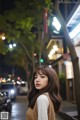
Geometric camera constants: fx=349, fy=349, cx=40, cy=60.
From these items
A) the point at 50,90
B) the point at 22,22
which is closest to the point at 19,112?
the point at 22,22

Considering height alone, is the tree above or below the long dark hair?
above

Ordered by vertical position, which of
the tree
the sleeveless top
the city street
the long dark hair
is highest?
the tree

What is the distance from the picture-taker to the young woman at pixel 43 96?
353 centimetres

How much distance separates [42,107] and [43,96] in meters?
0.13

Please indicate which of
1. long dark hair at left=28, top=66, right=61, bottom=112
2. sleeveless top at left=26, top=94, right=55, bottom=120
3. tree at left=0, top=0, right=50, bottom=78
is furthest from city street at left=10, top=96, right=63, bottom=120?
sleeveless top at left=26, top=94, right=55, bottom=120

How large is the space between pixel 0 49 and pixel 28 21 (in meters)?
6.82

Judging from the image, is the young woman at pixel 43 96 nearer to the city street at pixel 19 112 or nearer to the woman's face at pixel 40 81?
the woman's face at pixel 40 81

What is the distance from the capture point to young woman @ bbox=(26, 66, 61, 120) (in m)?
3.53

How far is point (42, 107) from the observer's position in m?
3.51

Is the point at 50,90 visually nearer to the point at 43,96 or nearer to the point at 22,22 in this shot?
the point at 43,96

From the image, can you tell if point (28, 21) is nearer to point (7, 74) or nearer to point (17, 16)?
point (17, 16)

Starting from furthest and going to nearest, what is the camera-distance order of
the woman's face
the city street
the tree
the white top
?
the tree → the city street → the woman's face → the white top

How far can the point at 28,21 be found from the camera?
102ft

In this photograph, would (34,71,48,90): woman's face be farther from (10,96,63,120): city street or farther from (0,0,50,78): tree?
(0,0,50,78): tree
